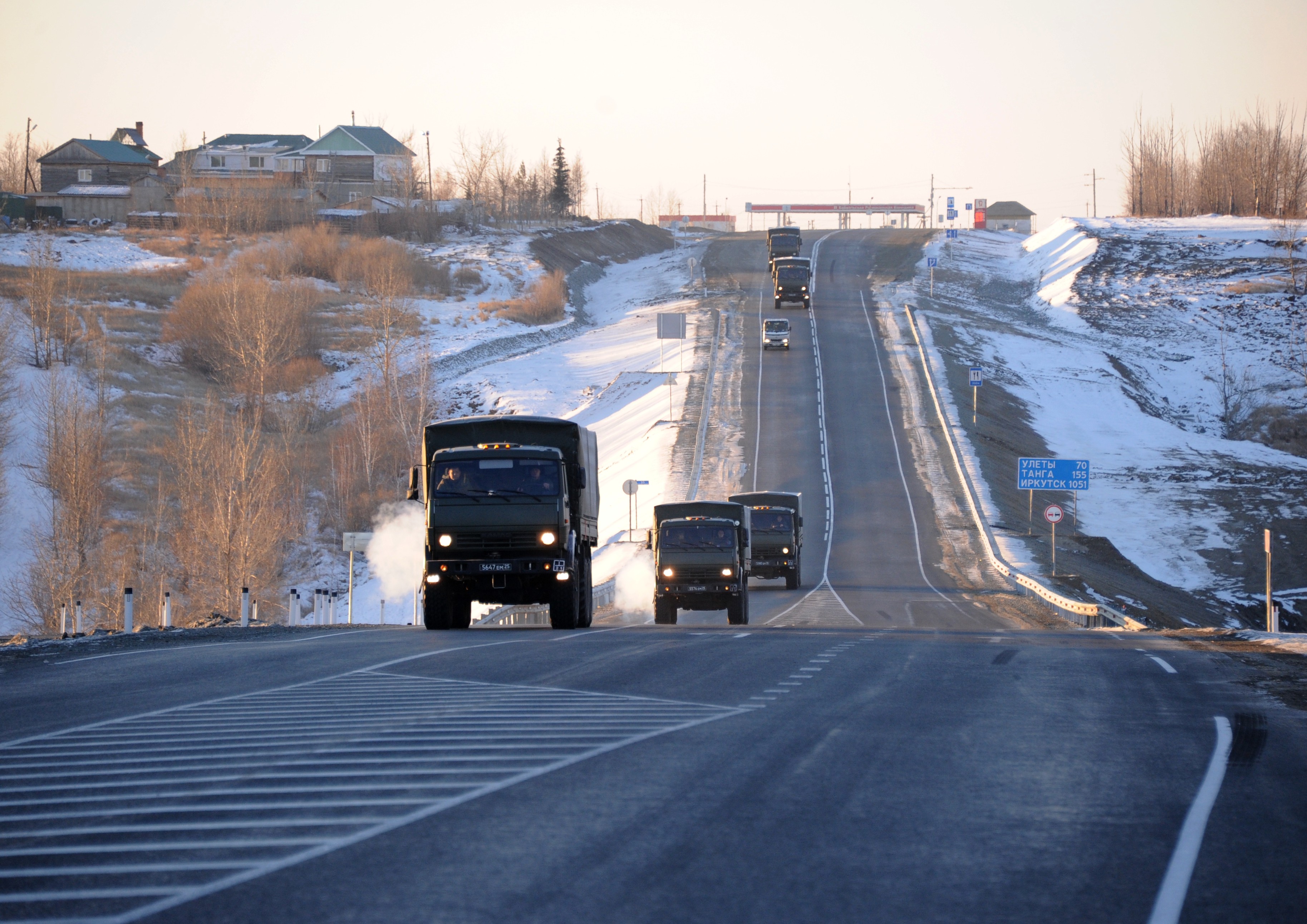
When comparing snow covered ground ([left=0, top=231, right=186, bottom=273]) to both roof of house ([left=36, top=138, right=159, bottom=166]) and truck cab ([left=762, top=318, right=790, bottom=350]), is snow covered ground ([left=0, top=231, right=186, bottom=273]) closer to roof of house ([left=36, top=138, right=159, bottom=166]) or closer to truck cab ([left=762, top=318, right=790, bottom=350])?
roof of house ([left=36, top=138, right=159, bottom=166])

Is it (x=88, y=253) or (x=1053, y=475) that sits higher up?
(x=88, y=253)

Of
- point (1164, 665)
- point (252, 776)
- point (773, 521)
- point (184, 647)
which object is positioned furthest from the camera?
point (773, 521)

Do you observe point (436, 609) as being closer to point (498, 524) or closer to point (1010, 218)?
point (498, 524)

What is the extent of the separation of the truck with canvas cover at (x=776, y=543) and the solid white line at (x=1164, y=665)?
23.0 meters

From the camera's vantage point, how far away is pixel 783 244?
96.1 metres

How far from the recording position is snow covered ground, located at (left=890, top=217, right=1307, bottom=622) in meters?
50.9

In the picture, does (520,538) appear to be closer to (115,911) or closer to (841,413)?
(115,911)

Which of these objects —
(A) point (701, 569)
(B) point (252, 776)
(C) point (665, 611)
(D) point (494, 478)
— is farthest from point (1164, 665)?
(C) point (665, 611)

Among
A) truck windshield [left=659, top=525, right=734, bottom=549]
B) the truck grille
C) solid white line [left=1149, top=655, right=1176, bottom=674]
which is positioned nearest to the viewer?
solid white line [left=1149, top=655, right=1176, bottom=674]

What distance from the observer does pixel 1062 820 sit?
22.3 ft

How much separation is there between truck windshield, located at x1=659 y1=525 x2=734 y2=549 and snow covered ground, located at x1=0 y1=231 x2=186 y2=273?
69687 mm

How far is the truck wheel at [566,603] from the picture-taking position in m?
21.4

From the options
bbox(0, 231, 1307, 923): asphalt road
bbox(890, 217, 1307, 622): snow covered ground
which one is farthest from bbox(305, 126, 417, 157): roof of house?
bbox(0, 231, 1307, 923): asphalt road

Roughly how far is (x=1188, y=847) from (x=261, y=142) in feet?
459
